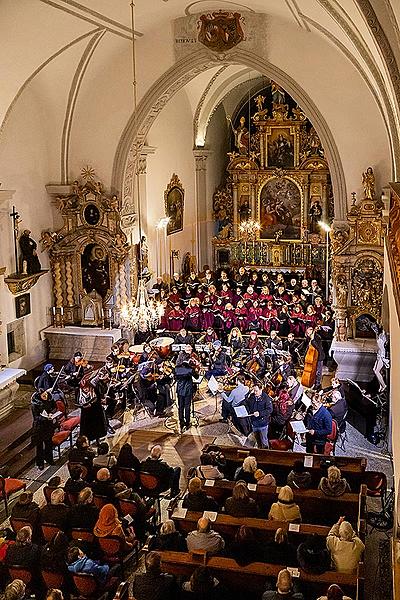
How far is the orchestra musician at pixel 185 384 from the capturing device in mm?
14430

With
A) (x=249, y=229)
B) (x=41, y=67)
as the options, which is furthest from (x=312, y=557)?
(x=249, y=229)

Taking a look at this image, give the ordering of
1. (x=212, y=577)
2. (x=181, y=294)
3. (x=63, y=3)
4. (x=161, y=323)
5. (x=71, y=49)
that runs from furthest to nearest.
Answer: (x=181, y=294) < (x=161, y=323) < (x=71, y=49) < (x=63, y=3) < (x=212, y=577)

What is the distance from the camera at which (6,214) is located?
55.6ft

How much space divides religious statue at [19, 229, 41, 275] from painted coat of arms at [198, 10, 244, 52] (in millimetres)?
6143

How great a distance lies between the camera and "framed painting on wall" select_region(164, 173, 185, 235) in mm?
23281

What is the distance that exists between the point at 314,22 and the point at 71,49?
5.50m

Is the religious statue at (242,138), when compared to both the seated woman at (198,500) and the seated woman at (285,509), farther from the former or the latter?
the seated woman at (285,509)

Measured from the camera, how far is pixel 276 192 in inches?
990

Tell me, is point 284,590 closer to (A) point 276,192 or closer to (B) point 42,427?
(B) point 42,427

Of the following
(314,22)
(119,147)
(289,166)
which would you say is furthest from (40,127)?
(289,166)

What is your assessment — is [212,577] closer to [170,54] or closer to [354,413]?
[354,413]

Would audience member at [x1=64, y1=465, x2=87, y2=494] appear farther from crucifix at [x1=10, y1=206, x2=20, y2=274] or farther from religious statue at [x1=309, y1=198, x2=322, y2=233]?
religious statue at [x1=309, y1=198, x2=322, y2=233]

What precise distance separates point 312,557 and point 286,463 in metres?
3.16

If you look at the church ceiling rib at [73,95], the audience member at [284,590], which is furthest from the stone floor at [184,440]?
the church ceiling rib at [73,95]
